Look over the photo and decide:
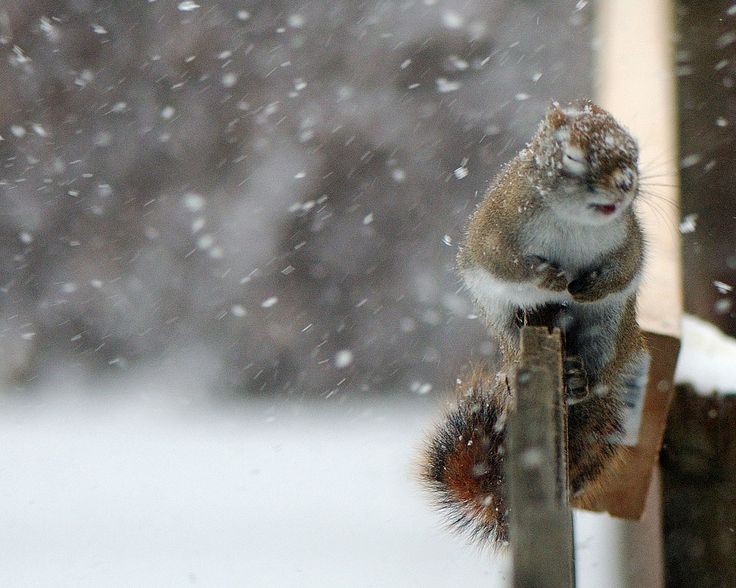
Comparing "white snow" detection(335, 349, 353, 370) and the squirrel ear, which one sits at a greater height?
the squirrel ear

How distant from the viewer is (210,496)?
242 cm

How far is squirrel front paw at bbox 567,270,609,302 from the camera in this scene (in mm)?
1004

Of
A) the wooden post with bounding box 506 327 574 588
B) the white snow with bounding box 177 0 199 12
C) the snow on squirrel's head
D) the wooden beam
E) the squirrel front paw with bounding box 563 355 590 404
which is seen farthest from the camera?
the white snow with bounding box 177 0 199 12

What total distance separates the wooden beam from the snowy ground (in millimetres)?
701

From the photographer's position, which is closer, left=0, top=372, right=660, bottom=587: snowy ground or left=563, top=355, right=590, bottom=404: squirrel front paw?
left=563, top=355, right=590, bottom=404: squirrel front paw

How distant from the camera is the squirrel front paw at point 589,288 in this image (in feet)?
3.29

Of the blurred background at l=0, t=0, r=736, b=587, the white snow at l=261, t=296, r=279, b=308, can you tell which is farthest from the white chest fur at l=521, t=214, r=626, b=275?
the white snow at l=261, t=296, r=279, b=308

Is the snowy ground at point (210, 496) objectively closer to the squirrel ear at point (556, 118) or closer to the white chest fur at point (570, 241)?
the white chest fur at point (570, 241)

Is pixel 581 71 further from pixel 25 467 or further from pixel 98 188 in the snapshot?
→ pixel 25 467

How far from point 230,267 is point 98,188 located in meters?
0.50

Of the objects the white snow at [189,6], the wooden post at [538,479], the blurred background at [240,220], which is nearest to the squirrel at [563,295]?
the wooden post at [538,479]

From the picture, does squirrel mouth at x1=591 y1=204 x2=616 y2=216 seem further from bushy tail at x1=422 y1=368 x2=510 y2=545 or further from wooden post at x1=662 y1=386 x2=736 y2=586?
wooden post at x1=662 y1=386 x2=736 y2=586

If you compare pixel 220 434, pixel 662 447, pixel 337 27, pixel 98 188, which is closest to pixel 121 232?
pixel 98 188

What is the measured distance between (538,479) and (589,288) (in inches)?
21.9
